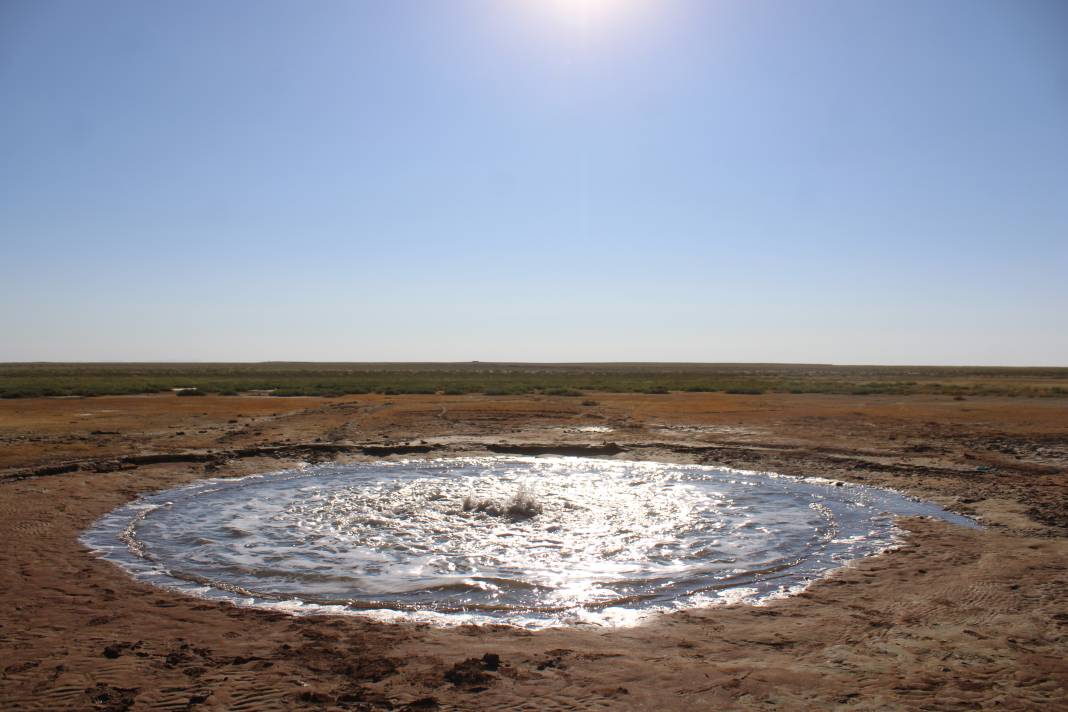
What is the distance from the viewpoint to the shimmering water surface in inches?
294

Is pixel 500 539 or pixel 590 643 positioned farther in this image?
pixel 500 539

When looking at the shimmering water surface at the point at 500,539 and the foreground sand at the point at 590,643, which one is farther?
the shimmering water surface at the point at 500,539

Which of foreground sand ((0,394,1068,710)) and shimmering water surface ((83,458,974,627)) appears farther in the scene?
shimmering water surface ((83,458,974,627))

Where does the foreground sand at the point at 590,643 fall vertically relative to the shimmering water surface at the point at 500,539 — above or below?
above

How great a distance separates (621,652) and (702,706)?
109cm

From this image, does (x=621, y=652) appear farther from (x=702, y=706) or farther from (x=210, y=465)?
(x=210, y=465)

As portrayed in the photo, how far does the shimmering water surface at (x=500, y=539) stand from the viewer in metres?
Answer: 7.46

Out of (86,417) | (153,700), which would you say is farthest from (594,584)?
(86,417)

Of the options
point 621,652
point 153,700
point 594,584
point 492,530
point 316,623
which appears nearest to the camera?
point 153,700

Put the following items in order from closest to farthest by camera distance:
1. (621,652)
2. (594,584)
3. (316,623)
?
(621,652) → (316,623) → (594,584)

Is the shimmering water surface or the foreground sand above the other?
the foreground sand

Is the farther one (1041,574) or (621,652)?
(1041,574)

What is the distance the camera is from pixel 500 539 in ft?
31.9

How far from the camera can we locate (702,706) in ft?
15.7
